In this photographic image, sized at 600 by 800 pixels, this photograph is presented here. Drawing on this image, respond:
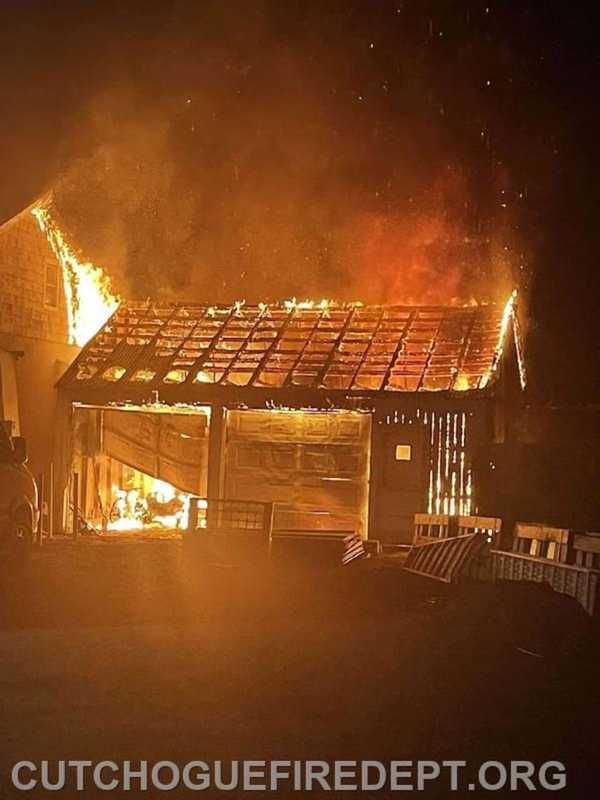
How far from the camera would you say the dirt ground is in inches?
255

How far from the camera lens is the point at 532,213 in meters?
40.0

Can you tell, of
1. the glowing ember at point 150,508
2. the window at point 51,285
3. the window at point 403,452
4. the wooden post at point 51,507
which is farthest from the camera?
the glowing ember at point 150,508

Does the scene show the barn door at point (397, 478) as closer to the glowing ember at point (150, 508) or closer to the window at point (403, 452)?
the window at point (403, 452)

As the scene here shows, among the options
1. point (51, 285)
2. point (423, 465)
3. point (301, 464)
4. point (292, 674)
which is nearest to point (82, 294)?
point (51, 285)

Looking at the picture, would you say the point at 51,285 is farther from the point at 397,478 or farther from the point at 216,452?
the point at 397,478

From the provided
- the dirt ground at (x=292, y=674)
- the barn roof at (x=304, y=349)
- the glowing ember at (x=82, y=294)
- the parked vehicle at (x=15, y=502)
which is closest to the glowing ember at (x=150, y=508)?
the barn roof at (x=304, y=349)

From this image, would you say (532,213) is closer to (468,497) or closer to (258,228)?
(258,228)

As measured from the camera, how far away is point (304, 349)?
2311 centimetres

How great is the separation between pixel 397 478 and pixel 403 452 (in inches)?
22.0

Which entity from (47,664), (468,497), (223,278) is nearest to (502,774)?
(47,664)

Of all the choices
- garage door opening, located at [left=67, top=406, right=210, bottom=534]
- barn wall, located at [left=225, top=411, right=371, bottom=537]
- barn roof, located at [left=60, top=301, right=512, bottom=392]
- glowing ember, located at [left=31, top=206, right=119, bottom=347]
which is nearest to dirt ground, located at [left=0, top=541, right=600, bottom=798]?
barn roof, located at [left=60, top=301, right=512, bottom=392]

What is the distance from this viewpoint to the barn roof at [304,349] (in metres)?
21.8

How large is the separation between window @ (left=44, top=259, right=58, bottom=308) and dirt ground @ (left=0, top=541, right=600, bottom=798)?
37.7ft

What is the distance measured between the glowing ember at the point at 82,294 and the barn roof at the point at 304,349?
51.2 inches
